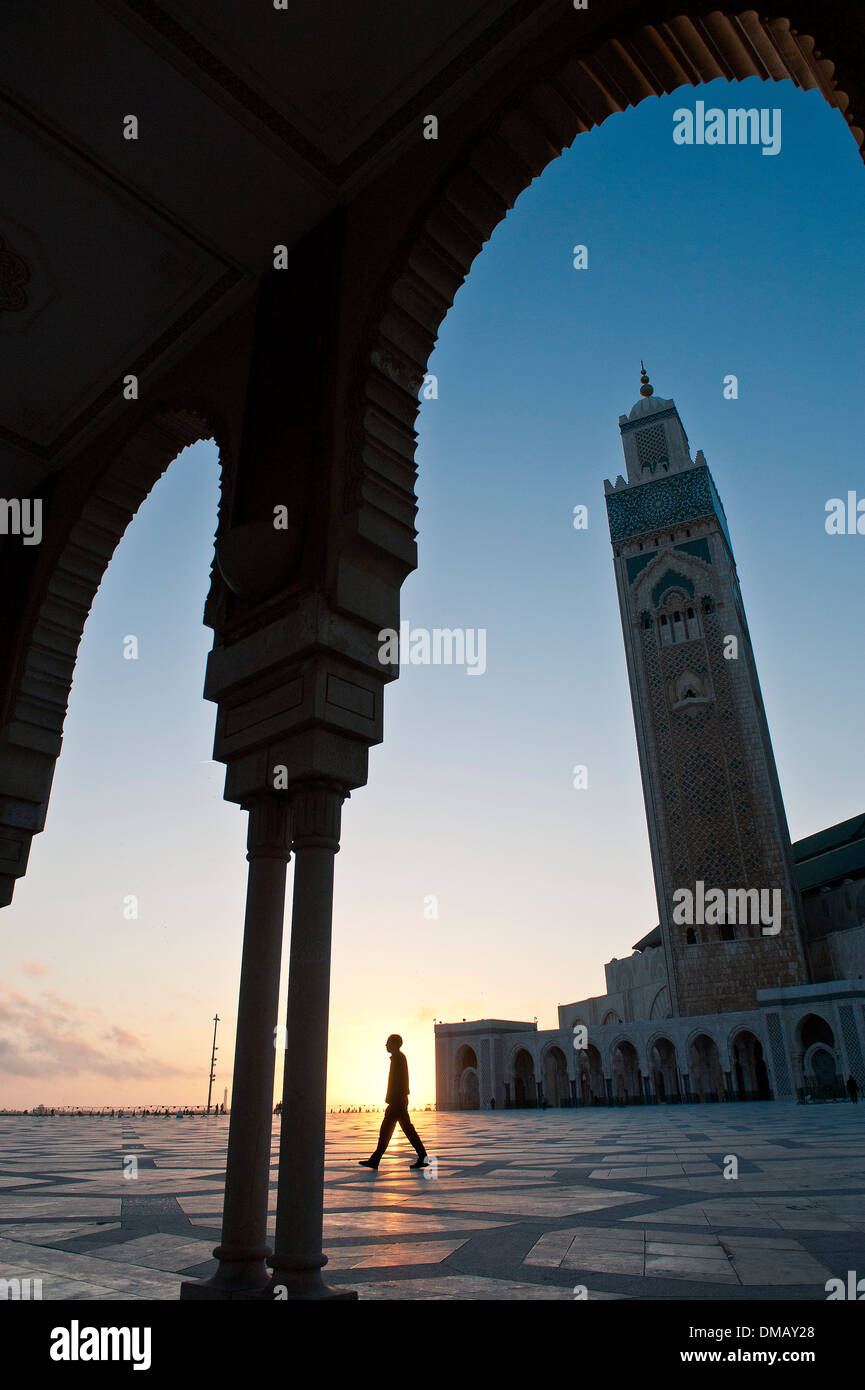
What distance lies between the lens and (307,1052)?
254 centimetres

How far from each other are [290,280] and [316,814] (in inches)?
121

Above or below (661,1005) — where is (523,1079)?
below

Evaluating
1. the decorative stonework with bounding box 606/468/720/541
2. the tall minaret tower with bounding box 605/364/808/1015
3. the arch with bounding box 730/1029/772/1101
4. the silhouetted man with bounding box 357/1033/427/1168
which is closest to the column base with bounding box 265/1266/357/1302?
the silhouetted man with bounding box 357/1033/427/1168

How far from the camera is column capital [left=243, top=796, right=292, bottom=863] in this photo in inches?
121

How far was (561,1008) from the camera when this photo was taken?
127 ft

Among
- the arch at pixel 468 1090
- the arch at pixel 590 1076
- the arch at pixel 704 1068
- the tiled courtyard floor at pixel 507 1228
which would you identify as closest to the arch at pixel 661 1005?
the arch at pixel 590 1076

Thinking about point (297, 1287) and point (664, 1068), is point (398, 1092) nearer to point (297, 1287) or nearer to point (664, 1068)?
point (297, 1287)

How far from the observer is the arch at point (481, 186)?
132 inches

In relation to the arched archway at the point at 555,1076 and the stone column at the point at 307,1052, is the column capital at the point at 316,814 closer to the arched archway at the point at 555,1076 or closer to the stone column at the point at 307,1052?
the stone column at the point at 307,1052

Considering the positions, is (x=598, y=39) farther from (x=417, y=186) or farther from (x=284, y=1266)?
(x=284, y=1266)

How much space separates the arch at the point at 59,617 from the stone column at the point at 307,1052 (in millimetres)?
3112

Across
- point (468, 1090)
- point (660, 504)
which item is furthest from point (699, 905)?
point (660, 504)
